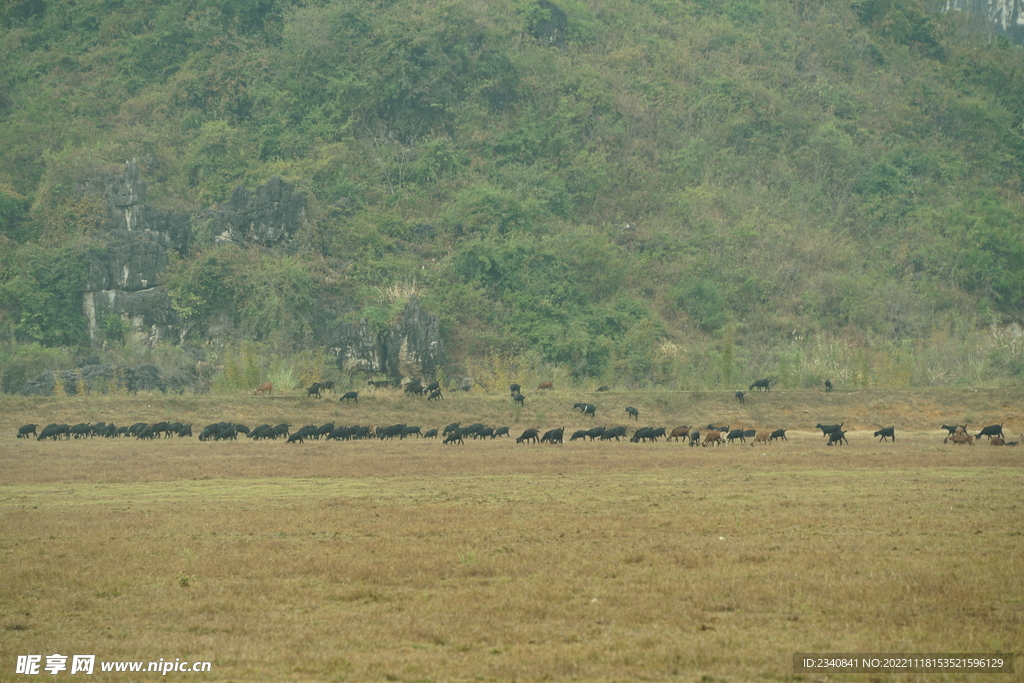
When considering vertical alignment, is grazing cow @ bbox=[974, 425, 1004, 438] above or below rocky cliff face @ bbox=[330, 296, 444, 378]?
below

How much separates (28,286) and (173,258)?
8.08m

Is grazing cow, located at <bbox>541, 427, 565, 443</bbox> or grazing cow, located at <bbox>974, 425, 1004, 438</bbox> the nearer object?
grazing cow, located at <bbox>974, 425, 1004, 438</bbox>

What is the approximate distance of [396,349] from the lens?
53125 millimetres

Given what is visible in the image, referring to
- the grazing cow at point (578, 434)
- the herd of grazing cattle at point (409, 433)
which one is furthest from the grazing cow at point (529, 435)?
the grazing cow at point (578, 434)

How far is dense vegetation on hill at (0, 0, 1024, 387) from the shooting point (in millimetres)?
57594

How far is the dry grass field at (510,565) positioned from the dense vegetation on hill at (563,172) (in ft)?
91.5

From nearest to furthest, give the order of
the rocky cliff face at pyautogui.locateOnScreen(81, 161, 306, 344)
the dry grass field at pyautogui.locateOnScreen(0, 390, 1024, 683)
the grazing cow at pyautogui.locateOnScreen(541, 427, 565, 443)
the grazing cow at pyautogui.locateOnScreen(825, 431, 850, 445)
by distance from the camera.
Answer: the dry grass field at pyautogui.locateOnScreen(0, 390, 1024, 683) < the grazing cow at pyautogui.locateOnScreen(825, 431, 850, 445) < the grazing cow at pyautogui.locateOnScreen(541, 427, 565, 443) < the rocky cliff face at pyautogui.locateOnScreen(81, 161, 306, 344)

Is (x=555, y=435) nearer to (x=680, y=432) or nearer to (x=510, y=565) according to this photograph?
(x=680, y=432)

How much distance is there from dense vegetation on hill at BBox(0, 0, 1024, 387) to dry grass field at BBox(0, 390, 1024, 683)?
27.9 metres

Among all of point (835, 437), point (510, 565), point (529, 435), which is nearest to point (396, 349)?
point (529, 435)

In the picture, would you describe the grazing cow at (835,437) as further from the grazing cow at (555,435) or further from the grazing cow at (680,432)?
the grazing cow at (555,435)

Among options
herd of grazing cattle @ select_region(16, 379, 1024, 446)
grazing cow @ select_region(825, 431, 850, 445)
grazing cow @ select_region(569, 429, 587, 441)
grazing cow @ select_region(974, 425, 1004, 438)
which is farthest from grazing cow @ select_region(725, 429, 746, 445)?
grazing cow @ select_region(974, 425, 1004, 438)

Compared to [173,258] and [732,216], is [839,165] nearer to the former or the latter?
[732,216]

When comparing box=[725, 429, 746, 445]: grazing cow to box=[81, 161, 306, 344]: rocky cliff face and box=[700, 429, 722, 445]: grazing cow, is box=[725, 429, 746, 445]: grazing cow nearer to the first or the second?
box=[700, 429, 722, 445]: grazing cow
